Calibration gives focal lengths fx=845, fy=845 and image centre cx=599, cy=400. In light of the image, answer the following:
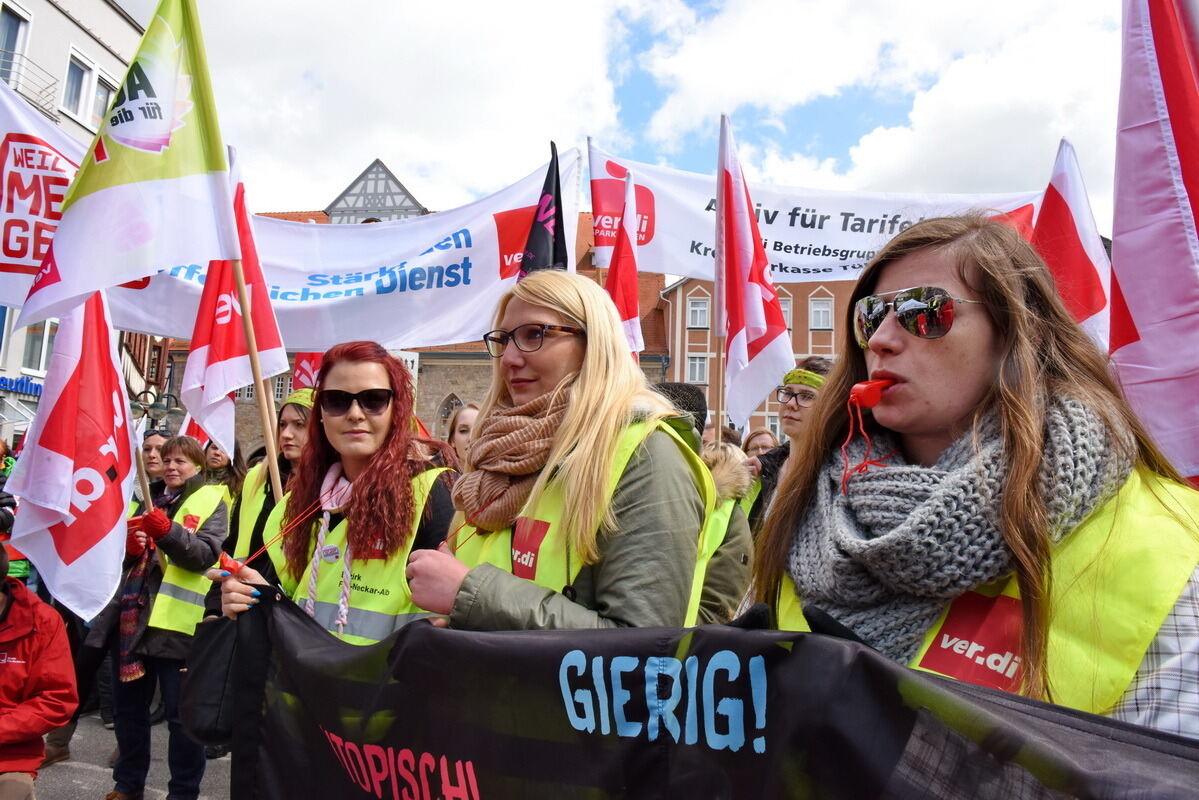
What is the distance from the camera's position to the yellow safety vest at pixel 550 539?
192 cm

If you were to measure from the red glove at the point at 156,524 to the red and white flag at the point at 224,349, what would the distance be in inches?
19.5

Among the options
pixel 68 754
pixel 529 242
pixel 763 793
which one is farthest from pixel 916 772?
pixel 68 754

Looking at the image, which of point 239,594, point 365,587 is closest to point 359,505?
point 365,587

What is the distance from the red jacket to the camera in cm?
348

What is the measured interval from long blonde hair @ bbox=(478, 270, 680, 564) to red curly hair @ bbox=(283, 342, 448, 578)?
51 centimetres

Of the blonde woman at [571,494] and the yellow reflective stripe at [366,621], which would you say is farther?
the yellow reflective stripe at [366,621]

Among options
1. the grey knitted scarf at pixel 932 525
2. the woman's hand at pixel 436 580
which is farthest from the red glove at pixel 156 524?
the grey knitted scarf at pixel 932 525

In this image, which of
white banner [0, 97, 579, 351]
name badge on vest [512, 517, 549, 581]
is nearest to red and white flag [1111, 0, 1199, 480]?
name badge on vest [512, 517, 549, 581]

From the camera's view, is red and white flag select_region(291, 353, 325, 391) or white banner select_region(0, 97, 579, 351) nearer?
white banner select_region(0, 97, 579, 351)

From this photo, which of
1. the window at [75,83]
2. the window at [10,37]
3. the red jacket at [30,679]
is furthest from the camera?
the window at [75,83]

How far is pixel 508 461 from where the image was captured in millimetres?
2105

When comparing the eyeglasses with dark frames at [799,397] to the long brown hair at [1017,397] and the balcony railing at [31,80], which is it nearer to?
the long brown hair at [1017,397]

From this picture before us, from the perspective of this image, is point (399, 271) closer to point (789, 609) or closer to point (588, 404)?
point (588, 404)

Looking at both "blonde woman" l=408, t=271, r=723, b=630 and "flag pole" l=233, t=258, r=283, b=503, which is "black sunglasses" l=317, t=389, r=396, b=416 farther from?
"blonde woman" l=408, t=271, r=723, b=630
